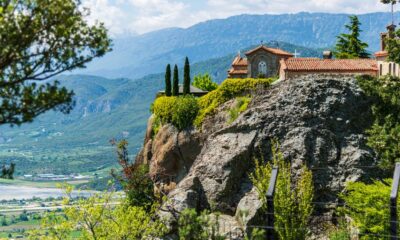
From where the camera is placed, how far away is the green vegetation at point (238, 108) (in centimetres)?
3278

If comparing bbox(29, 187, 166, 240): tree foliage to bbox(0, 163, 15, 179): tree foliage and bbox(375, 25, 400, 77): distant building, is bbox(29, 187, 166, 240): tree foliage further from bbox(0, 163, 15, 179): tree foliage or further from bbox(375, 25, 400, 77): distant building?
bbox(375, 25, 400, 77): distant building

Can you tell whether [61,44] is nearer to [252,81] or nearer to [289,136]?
[289,136]

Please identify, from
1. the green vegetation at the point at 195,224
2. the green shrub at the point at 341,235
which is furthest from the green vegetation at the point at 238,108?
the green vegetation at the point at 195,224

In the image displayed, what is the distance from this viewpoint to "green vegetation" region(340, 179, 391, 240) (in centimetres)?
2139

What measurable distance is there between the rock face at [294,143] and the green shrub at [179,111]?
5.29 m

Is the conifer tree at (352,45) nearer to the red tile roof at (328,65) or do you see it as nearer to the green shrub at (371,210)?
the red tile roof at (328,65)

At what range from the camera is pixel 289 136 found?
2917 cm

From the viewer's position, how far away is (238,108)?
3328 centimetres

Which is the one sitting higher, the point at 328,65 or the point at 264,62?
the point at 264,62

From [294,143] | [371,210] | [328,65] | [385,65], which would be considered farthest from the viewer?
[328,65]

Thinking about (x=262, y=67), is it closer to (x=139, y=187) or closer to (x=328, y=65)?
(x=328, y=65)

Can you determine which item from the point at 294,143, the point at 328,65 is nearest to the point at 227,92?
the point at 294,143

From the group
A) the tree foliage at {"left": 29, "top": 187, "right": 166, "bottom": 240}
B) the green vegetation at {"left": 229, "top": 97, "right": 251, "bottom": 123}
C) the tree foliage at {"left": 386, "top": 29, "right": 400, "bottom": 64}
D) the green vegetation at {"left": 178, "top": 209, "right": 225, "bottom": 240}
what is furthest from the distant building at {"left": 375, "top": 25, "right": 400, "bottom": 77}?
the green vegetation at {"left": 178, "top": 209, "right": 225, "bottom": 240}

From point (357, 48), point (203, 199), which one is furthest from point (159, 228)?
point (357, 48)
